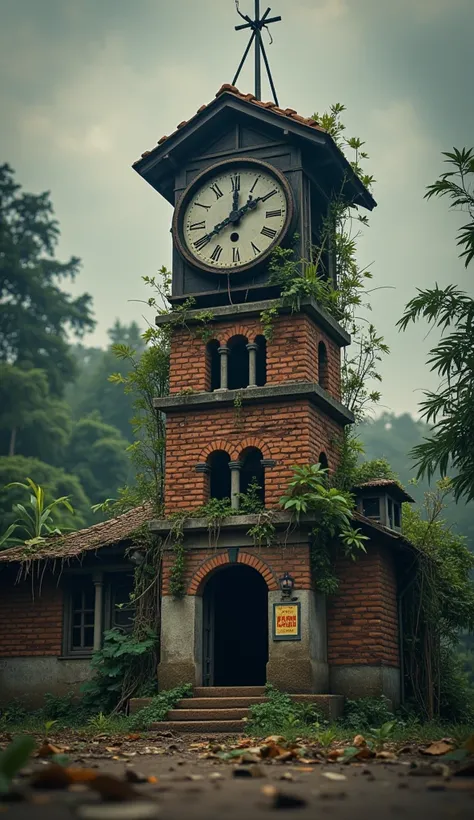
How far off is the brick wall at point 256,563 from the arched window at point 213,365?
313cm

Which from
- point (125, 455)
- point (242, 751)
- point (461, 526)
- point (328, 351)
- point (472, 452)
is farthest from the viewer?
point (461, 526)

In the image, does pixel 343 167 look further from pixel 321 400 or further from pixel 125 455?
pixel 125 455

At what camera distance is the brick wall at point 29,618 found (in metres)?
18.9

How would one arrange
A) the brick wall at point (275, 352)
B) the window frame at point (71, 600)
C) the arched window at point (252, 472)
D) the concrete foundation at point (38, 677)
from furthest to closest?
the window frame at point (71, 600) < the concrete foundation at point (38, 677) < the arched window at point (252, 472) < the brick wall at point (275, 352)

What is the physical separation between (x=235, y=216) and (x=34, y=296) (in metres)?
24.8

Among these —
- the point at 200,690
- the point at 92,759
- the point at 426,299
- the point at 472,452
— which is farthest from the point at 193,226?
the point at 92,759

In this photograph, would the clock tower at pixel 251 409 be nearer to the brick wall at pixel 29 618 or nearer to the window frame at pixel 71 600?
the window frame at pixel 71 600

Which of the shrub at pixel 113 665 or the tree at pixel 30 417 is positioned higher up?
the tree at pixel 30 417

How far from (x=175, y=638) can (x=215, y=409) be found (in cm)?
390

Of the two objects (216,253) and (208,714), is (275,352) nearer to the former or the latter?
(216,253)

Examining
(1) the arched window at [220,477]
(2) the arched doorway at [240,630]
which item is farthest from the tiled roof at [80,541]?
(2) the arched doorway at [240,630]

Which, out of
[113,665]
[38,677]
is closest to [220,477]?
[113,665]

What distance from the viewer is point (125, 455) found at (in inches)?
1678

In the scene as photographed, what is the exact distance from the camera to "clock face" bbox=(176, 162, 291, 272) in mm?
17828
